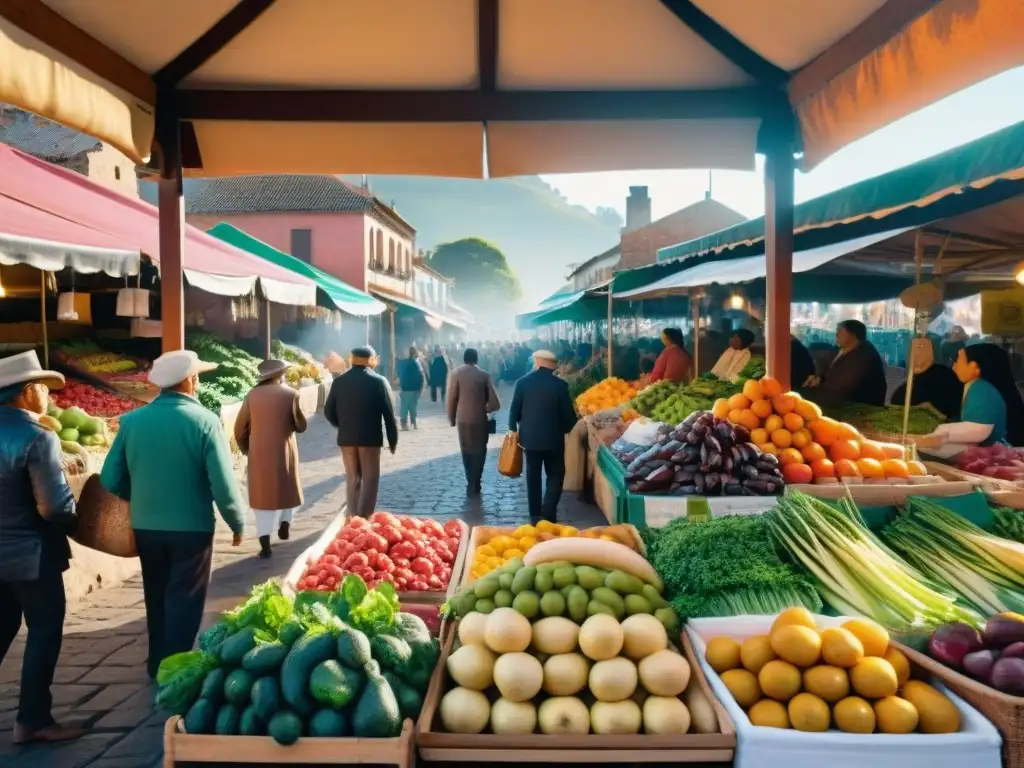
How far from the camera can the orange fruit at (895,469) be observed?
4812 mm

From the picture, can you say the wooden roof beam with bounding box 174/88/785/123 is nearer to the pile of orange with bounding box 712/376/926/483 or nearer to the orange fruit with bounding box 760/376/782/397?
the orange fruit with bounding box 760/376/782/397


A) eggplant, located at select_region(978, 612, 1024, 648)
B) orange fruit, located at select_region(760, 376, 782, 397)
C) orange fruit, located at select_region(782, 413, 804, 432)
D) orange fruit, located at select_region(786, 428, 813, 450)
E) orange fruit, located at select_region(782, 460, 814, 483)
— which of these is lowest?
eggplant, located at select_region(978, 612, 1024, 648)

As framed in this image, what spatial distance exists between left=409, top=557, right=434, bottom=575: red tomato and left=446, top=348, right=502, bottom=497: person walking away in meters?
5.13

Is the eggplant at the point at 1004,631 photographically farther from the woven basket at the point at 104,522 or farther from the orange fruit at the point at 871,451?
the woven basket at the point at 104,522

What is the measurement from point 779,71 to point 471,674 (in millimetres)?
3722

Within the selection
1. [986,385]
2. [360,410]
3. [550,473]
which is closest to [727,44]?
[986,385]

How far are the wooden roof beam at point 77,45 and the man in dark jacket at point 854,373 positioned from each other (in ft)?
21.0

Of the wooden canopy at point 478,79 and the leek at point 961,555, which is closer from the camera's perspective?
the leek at point 961,555

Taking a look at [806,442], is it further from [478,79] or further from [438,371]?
[438,371]

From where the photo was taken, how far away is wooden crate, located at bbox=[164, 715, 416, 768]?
7.48ft

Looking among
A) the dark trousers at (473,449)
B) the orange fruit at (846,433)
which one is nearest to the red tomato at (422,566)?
the orange fruit at (846,433)

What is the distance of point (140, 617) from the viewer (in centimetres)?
546

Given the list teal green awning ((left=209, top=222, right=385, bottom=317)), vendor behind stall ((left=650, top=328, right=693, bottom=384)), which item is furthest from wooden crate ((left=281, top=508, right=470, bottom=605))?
teal green awning ((left=209, top=222, right=385, bottom=317))

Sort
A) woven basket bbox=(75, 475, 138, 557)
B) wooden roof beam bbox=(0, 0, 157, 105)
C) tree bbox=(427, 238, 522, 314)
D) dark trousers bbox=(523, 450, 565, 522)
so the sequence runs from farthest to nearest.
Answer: tree bbox=(427, 238, 522, 314), dark trousers bbox=(523, 450, 565, 522), woven basket bbox=(75, 475, 138, 557), wooden roof beam bbox=(0, 0, 157, 105)
